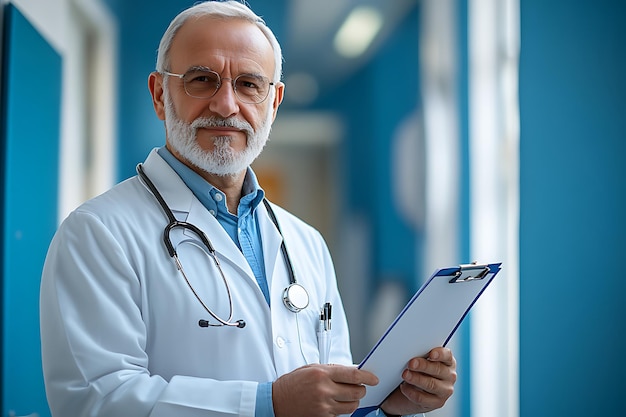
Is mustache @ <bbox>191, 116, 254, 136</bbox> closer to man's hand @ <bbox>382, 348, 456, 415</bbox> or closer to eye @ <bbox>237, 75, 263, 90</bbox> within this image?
eye @ <bbox>237, 75, 263, 90</bbox>

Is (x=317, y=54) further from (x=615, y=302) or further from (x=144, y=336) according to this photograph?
(x=144, y=336)

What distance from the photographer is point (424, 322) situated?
109 cm

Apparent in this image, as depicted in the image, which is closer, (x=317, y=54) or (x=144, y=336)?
(x=144, y=336)

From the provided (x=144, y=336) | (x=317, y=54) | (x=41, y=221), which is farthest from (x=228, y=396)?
(x=317, y=54)

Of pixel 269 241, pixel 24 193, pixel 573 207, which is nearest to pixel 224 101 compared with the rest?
pixel 269 241

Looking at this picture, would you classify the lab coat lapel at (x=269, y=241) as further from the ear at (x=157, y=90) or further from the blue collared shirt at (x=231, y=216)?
the ear at (x=157, y=90)

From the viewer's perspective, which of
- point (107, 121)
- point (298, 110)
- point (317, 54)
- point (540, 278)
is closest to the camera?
point (540, 278)

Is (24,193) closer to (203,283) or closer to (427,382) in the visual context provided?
(203,283)

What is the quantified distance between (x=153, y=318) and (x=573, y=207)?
144cm

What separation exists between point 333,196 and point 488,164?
280 centimetres

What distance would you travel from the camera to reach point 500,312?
278 cm

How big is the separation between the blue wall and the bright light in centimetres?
217

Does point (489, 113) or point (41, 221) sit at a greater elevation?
point (489, 113)

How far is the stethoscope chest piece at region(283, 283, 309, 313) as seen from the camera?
126 cm
